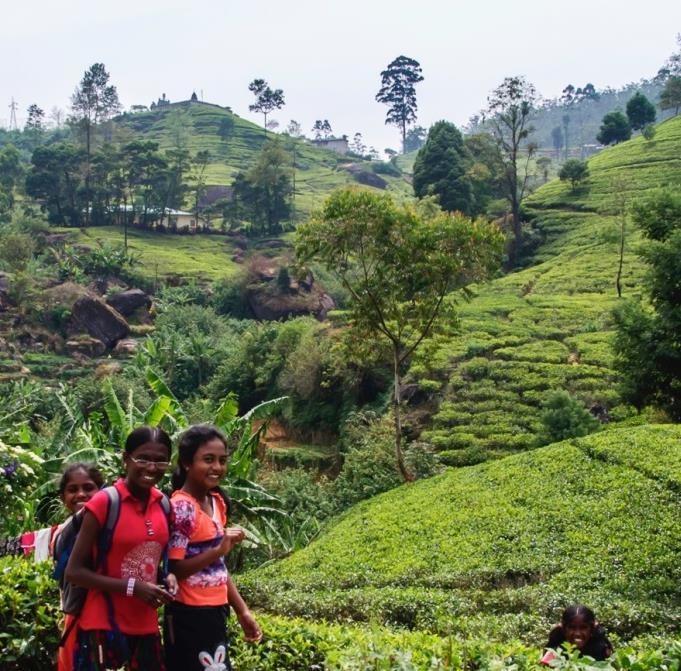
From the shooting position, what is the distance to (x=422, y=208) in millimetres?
34375

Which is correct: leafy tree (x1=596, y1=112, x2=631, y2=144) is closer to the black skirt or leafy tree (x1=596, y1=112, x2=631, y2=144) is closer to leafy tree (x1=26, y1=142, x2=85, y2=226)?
leafy tree (x1=26, y1=142, x2=85, y2=226)

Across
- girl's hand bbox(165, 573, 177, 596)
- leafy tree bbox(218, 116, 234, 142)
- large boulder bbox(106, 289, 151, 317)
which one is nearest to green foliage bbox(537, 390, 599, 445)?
girl's hand bbox(165, 573, 177, 596)

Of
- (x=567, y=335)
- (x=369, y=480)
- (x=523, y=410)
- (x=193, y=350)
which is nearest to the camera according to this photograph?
(x=369, y=480)

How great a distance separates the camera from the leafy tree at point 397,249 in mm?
14930

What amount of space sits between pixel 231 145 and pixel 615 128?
4322cm

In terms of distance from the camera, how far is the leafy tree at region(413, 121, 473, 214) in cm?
4125

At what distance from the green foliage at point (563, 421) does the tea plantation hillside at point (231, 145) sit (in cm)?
5308

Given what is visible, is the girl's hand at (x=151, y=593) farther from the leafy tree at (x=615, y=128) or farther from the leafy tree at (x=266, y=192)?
the leafy tree at (x=615, y=128)

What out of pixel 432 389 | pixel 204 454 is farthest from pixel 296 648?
pixel 432 389

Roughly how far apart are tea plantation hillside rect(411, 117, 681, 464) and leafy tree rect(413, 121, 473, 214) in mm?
4063

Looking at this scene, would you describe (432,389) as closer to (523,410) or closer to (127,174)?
(523,410)

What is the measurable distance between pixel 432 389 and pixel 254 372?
27.0 feet

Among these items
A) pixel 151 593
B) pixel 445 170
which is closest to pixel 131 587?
pixel 151 593

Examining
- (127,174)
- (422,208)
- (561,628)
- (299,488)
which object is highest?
(127,174)
